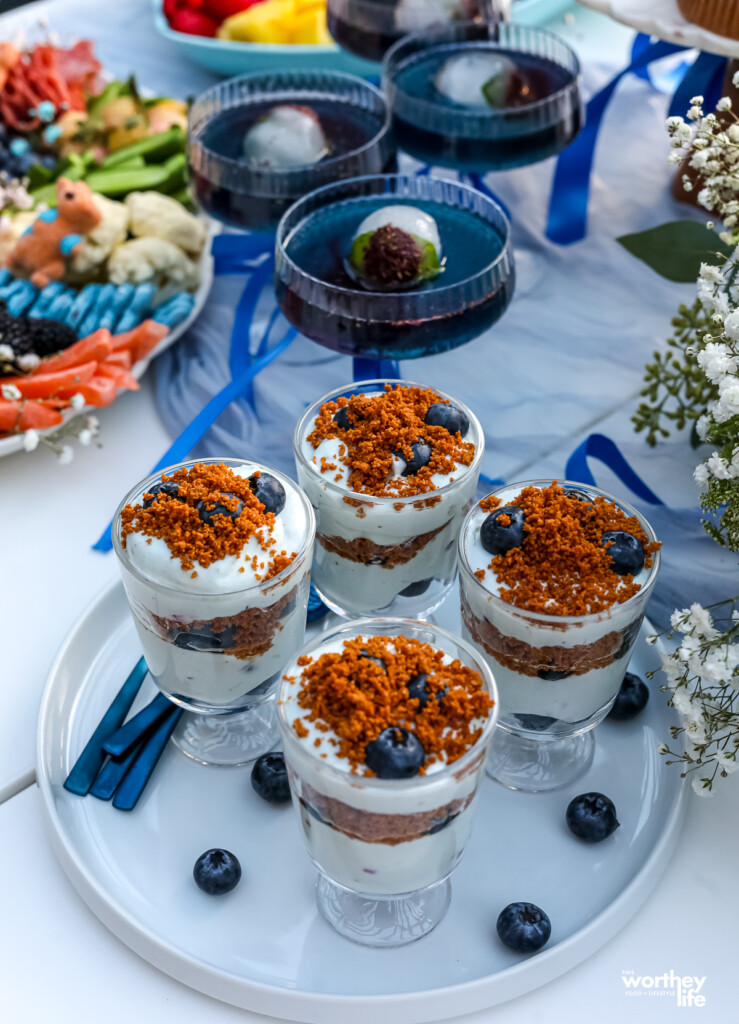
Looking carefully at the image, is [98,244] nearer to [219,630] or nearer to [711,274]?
[219,630]

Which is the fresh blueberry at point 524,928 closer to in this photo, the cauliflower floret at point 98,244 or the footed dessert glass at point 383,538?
the footed dessert glass at point 383,538

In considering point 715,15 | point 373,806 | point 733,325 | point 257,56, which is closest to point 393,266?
point 733,325

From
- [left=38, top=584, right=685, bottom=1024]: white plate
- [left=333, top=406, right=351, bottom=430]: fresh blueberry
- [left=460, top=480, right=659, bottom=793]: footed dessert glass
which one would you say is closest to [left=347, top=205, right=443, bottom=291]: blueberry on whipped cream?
[left=333, top=406, right=351, bottom=430]: fresh blueberry

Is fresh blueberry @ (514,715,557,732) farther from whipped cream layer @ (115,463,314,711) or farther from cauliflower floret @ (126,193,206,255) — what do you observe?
cauliflower floret @ (126,193,206,255)

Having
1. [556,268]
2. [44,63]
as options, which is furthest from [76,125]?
[556,268]

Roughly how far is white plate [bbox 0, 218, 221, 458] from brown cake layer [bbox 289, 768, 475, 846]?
29.0 inches

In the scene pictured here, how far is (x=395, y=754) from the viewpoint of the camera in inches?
29.0

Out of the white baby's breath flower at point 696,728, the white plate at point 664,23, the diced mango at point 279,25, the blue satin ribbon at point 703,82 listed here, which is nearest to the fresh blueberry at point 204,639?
the white baby's breath flower at point 696,728

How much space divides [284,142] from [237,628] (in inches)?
32.3

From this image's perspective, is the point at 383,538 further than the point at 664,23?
No

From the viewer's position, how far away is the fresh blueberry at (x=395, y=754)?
2.42ft

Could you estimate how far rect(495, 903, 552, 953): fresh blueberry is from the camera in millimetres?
852

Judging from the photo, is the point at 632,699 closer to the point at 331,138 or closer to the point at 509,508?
the point at 509,508

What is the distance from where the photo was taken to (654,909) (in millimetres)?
903
